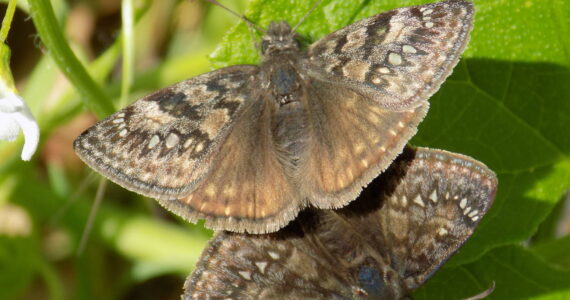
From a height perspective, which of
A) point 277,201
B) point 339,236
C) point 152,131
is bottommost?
point 339,236

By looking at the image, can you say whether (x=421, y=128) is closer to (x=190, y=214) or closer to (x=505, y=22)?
(x=505, y=22)

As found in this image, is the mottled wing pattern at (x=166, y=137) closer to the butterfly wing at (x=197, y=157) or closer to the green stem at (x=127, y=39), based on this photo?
the butterfly wing at (x=197, y=157)

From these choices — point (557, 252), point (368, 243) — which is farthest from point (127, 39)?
point (557, 252)

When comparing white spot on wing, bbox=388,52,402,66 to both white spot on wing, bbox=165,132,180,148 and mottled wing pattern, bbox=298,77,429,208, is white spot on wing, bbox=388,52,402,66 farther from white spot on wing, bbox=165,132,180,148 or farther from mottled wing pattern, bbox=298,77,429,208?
white spot on wing, bbox=165,132,180,148

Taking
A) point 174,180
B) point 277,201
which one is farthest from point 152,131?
point 277,201

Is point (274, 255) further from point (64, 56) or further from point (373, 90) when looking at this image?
point (64, 56)

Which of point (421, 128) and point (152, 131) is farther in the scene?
point (421, 128)

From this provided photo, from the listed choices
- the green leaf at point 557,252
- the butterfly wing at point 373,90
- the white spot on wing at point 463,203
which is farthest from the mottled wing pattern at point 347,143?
the green leaf at point 557,252
